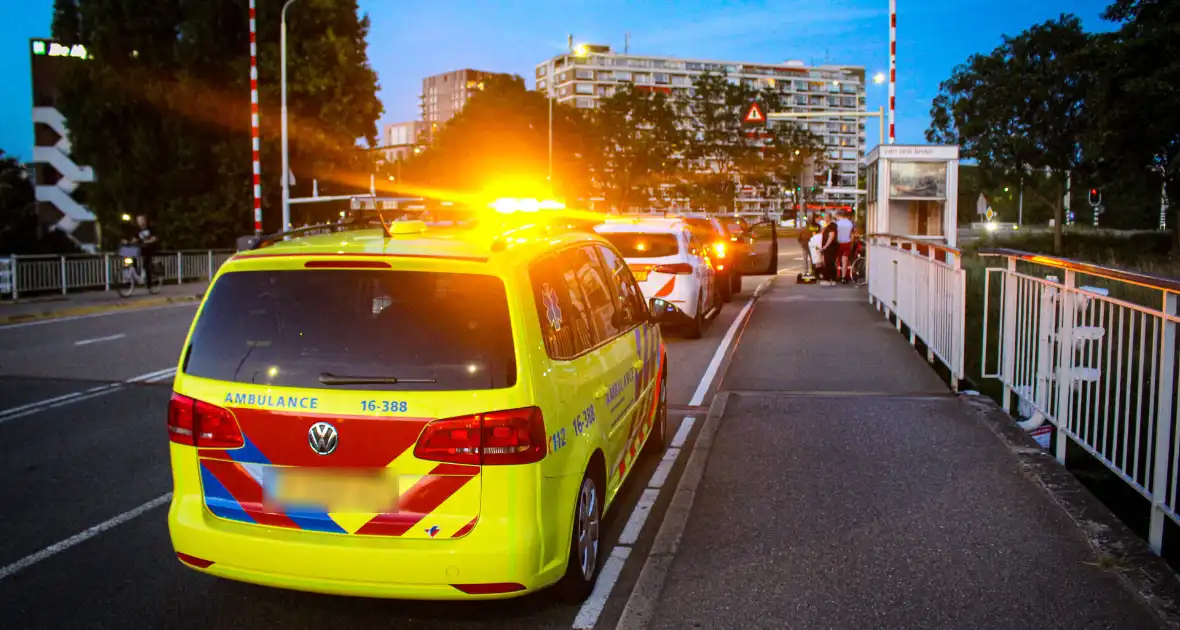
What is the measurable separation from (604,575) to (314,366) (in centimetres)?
174

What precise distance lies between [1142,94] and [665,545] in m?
29.2

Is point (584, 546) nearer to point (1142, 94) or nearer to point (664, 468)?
point (664, 468)

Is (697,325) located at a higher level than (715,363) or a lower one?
higher

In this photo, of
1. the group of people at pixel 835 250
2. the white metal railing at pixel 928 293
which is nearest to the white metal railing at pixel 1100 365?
the white metal railing at pixel 928 293

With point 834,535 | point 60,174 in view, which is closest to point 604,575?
point 834,535

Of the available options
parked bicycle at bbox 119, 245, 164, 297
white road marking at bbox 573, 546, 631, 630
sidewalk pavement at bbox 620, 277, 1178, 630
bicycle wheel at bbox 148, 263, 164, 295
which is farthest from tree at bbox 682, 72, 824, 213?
white road marking at bbox 573, 546, 631, 630

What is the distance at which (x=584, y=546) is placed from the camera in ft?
15.0

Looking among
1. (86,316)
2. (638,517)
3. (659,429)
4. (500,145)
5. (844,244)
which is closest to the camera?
(638,517)

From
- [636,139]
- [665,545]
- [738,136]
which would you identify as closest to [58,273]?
[665,545]

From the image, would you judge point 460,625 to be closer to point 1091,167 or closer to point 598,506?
point 598,506

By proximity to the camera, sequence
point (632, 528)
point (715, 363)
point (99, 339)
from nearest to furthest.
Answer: point (632, 528) < point (715, 363) < point (99, 339)

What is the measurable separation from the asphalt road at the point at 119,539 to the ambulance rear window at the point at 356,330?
1.10 meters

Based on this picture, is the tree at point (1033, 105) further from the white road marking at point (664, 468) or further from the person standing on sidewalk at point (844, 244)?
the white road marking at point (664, 468)

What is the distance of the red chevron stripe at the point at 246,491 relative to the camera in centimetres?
400
